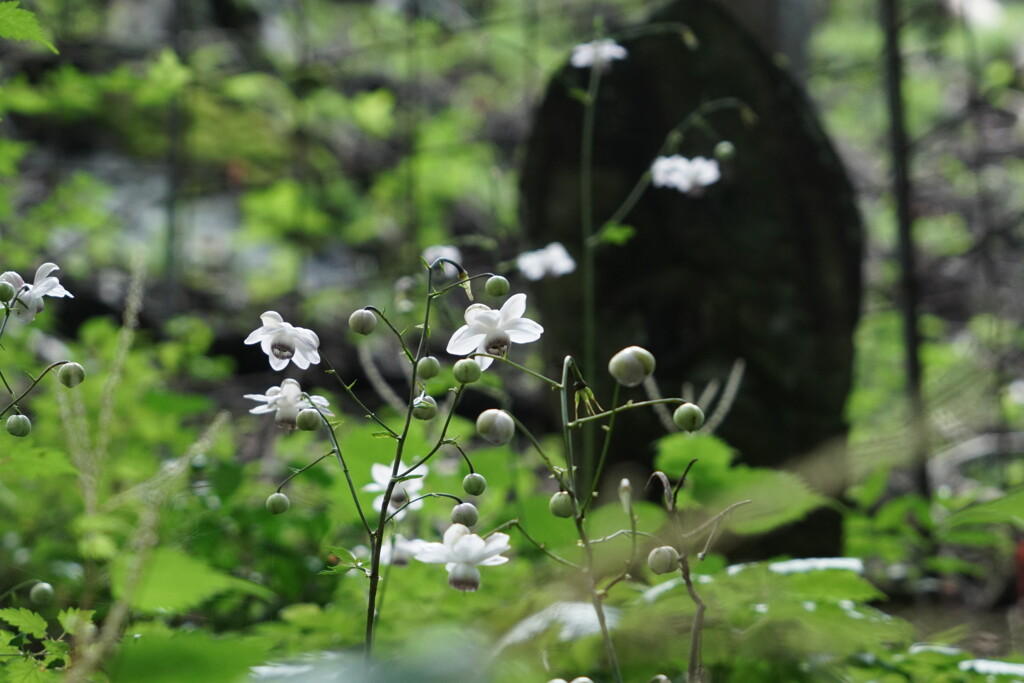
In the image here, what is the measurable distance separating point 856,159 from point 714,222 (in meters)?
4.27

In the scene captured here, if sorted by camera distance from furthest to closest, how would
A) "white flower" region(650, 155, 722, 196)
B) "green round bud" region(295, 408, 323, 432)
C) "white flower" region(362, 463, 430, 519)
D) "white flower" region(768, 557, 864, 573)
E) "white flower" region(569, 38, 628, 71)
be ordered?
"white flower" region(569, 38, 628, 71) → "white flower" region(650, 155, 722, 196) → "white flower" region(768, 557, 864, 573) → "white flower" region(362, 463, 430, 519) → "green round bud" region(295, 408, 323, 432)

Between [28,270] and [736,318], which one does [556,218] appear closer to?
[736,318]

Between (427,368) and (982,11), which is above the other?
(982,11)

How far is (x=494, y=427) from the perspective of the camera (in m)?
0.75

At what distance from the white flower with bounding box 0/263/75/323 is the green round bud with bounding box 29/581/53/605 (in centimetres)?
30

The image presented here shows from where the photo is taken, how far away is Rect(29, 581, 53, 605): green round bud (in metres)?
0.98

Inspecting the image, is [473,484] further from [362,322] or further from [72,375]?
[72,375]

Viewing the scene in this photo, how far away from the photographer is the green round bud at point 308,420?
2.68ft

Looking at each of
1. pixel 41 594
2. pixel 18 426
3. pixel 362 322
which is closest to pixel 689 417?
pixel 362 322

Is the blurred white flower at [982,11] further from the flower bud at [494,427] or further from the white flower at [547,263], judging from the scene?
the flower bud at [494,427]

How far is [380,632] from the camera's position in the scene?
140 cm

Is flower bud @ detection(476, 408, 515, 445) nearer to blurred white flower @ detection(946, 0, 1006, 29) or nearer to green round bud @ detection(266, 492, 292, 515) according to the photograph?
green round bud @ detection(266, 492, 292, 515)

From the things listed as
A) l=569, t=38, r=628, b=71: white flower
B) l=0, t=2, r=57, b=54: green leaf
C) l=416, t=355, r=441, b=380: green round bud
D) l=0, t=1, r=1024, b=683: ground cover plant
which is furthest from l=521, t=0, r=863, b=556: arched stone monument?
l=0, t=2, r=57, b=54: green leaf

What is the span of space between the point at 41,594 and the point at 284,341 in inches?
16.6
